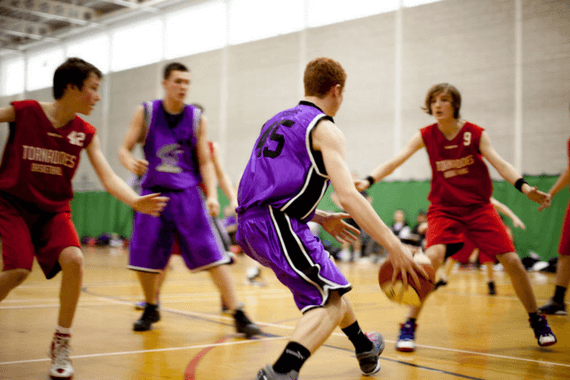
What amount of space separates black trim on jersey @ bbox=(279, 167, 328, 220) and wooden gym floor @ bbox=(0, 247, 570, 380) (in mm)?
1076

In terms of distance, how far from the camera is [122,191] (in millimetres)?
3365

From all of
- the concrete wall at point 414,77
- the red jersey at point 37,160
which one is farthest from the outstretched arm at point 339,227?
the concrete wall at point 414,77

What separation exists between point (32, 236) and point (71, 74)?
99 cm

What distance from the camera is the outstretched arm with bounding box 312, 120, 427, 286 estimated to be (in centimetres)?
238

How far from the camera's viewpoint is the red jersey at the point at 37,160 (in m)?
3.15

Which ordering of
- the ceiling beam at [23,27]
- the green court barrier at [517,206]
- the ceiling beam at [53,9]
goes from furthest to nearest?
1. the ceiling beam at [23,27]
2. the ceiling beam at [53,9]
3. the green court barrier at [517,206]

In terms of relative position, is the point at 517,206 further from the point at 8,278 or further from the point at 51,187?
the point at 8,278

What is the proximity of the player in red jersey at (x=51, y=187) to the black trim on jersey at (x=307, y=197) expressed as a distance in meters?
0.90

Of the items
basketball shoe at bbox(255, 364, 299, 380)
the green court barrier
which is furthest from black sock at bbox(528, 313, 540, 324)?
the green court barrier

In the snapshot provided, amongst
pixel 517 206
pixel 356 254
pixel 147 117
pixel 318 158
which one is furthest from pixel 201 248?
pixel 517 206

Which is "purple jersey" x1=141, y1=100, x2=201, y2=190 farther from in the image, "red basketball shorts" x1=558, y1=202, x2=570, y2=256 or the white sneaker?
"red basketball shorts" x1=558, y1=202, x2=570, y2=256

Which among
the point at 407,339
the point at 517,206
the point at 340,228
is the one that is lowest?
the point at 407,339

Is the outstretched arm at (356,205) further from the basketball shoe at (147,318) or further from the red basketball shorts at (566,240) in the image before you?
the red basketball shorts at (566,240)

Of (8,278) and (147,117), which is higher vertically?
(147,117)
